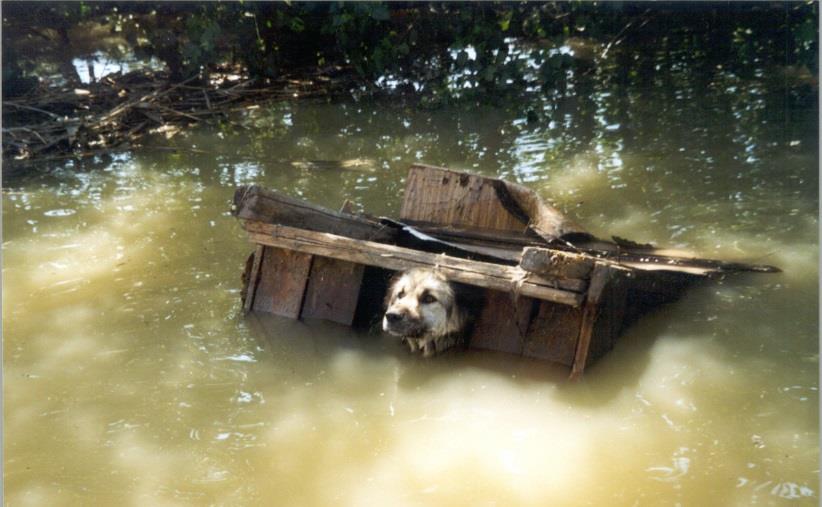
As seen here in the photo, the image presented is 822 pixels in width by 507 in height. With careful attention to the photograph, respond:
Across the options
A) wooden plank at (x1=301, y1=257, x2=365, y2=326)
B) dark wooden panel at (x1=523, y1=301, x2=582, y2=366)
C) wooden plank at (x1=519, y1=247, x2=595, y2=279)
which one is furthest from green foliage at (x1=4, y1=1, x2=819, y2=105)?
wooden plank at (x1=519, y1=247, x2=595, y2=279)

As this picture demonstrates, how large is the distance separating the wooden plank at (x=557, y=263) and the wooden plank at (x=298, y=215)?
1305 millimetres

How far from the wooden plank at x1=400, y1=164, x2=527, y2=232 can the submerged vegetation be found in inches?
112

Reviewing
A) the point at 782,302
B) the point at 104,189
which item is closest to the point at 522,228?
the point at 782,302

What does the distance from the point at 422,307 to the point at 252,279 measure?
137 cm

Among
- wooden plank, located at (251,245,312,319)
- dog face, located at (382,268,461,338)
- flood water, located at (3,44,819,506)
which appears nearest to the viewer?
flood water, located at (3,44,819,506)

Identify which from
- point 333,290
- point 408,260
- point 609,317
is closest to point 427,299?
point 408,260

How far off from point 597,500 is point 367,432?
1.23m

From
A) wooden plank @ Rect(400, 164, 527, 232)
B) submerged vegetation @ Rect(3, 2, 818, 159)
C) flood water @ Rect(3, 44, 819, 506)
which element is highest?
submerged vegetation @ Rect(3, 2, 818, 159)

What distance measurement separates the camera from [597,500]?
12.5ft

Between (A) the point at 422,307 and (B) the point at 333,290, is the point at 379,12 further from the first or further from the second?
(A) the point at 422,307

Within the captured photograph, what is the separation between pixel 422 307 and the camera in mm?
4824

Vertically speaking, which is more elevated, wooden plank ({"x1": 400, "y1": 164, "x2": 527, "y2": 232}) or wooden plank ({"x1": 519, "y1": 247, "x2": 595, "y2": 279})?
wooden plank ({"x1": 400, "y1": 164, "x2": 527, "y2": 232})

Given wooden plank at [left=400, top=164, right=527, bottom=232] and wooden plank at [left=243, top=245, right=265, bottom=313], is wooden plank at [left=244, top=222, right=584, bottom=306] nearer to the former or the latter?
wooden plank at [left=243, top=245, right=265, bottom=313]

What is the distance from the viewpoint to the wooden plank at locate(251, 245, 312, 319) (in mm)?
5543
